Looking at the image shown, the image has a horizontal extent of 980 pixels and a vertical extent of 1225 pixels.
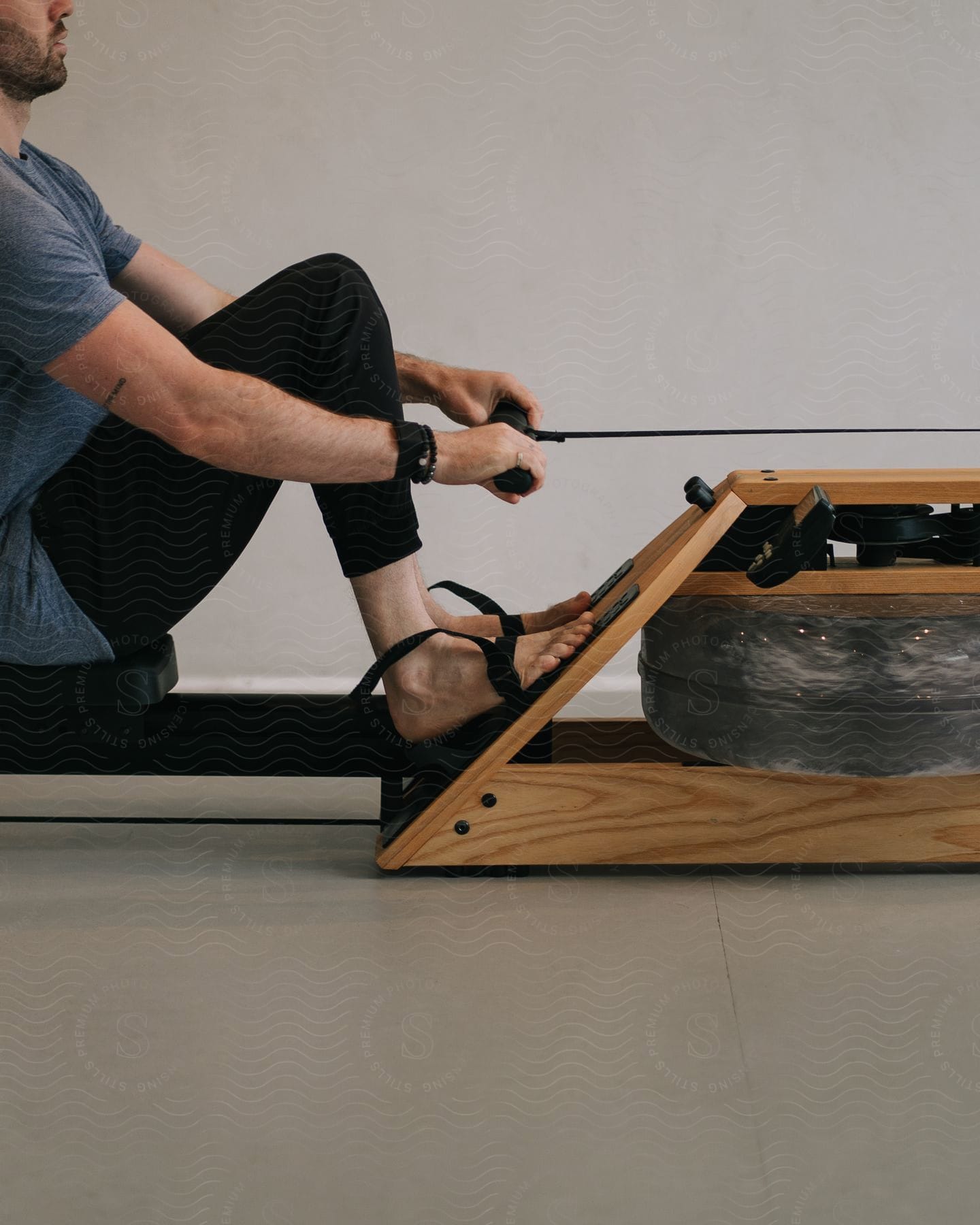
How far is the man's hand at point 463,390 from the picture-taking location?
151 cm

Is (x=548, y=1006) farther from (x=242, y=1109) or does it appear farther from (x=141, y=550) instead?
(x=141, y=550)

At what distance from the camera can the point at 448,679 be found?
1.38m

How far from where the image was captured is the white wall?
2.35 meters

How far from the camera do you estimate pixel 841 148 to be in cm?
238

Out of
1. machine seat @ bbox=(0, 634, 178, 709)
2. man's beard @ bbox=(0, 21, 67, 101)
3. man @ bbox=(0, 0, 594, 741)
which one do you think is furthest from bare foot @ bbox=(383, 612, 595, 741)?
man's beard @ bbox=(0, 21, 67, 101)

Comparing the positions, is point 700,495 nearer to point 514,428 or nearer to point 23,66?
point 514,428

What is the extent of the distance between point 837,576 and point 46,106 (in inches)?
73.6

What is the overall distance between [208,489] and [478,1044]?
24.0 inches

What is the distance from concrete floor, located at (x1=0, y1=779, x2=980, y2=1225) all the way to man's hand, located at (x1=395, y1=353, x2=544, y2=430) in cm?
55

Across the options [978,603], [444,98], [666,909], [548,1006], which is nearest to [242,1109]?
[548,1006]

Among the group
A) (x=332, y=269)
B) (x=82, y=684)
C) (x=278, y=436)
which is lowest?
(x=82, y=684)

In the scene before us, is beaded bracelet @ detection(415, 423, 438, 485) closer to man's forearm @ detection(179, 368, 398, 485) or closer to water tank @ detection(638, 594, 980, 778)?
man's forearm @ detection(179, 368, 398, 485)

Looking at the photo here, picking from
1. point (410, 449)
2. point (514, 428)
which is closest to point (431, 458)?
point (410, 449)

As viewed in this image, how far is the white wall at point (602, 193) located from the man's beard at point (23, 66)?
1.13 metres
